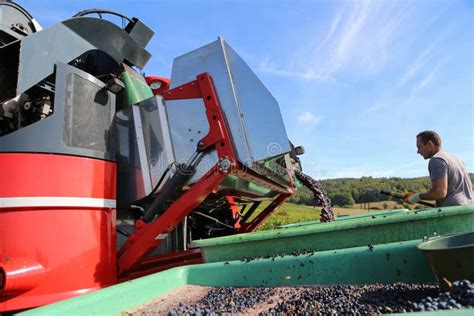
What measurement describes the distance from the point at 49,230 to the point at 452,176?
333cm

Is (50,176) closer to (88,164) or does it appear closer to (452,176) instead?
(88,164)

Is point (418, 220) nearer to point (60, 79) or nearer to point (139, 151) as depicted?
point (139, 151)

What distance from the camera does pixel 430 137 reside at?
3.57m

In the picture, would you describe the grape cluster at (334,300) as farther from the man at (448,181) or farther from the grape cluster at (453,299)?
the man at (448,181)

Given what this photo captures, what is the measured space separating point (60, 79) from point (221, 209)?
88.6 inches

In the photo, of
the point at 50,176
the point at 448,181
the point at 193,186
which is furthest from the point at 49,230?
the point at 448,181

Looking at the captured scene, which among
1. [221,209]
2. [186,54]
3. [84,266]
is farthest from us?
[221,209]

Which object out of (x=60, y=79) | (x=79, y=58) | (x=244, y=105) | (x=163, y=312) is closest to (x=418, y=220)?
(x=244, y=105)

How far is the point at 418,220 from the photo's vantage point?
2.28 meters

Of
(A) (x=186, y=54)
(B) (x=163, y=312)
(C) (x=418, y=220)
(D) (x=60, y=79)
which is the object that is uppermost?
(A) (x=186, y=54)

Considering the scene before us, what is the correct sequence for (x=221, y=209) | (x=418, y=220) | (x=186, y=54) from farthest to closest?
(x=221, y=209) < (x=186, y=54) < (x=418, y=220)

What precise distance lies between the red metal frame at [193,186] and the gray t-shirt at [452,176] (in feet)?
5.66

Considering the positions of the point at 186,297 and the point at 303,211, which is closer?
the point at 186,297

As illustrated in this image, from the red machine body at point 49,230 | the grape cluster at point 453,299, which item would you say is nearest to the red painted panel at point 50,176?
the red machine body at point 49,230
